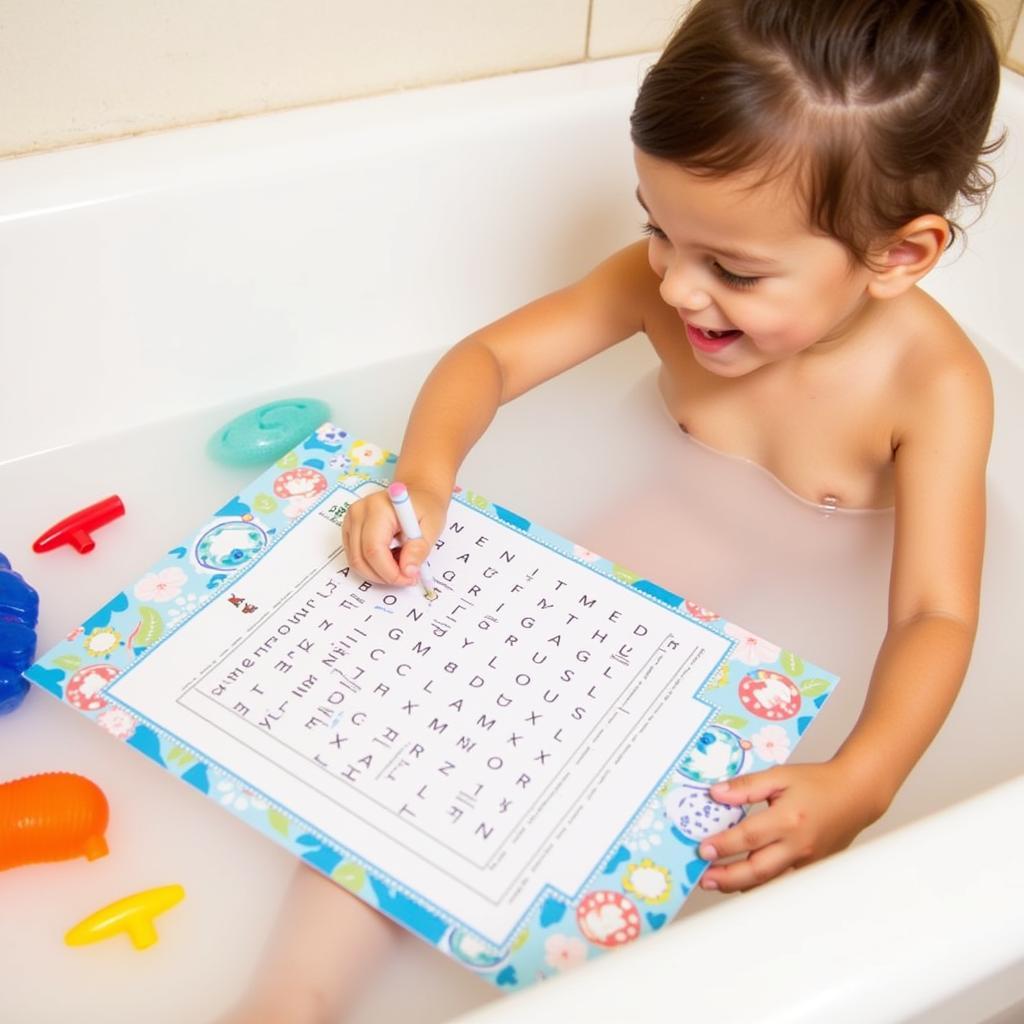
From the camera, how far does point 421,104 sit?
A: 0.95m

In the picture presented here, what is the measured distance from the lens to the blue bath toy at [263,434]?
3.06 ft

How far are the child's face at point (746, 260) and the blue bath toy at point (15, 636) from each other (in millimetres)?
480

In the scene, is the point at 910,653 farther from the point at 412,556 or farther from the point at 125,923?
the point at 125,923

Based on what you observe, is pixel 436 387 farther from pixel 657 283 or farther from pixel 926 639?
pixel 926 639

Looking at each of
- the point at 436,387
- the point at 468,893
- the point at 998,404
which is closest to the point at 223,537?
the point at 436,387

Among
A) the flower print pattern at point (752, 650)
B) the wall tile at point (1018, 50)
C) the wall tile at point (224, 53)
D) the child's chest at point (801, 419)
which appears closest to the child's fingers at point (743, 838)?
the flower print pattern at point (752, 650)

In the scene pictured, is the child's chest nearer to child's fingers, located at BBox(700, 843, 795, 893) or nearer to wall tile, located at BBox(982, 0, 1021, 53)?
child's fingers, located at BBox(700, 843, 795, 893)

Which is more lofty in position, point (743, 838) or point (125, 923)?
point (743, 838)

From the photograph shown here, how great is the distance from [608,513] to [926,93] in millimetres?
420

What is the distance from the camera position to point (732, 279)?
0.66 meters

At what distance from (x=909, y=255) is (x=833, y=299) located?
5 centimetres

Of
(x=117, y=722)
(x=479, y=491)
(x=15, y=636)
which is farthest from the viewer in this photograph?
(x=479, y=491)

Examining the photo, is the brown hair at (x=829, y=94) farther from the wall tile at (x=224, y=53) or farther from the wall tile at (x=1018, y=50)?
the wall tile at (x=1018, y=50)

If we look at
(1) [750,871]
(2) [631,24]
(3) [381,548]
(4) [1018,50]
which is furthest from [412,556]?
(4) [1018,50]
